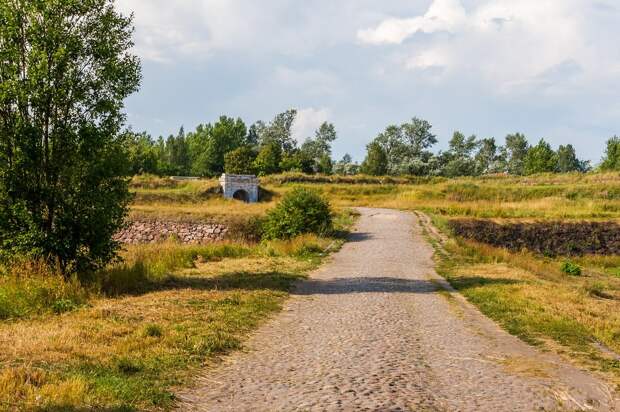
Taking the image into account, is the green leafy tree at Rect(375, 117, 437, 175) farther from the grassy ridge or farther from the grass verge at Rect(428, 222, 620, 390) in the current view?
the grass verge at Rect(428, 222, 620, 390)

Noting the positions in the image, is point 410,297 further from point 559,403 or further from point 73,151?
point 73,151

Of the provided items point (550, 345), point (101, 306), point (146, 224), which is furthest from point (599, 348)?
point (146, 224)

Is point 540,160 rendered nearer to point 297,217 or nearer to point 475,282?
point 297,217

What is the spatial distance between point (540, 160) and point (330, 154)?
43483 mm

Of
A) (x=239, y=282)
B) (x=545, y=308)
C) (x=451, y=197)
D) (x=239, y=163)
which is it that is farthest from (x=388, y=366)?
(x=239, y=163)

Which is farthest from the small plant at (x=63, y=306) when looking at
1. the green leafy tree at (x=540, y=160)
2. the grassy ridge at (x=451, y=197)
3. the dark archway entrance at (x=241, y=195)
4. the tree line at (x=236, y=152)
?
the green leafy tree at (x=540, y=160)

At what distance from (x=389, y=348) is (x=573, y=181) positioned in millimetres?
65201

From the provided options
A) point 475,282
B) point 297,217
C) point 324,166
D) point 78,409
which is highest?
point 324,166

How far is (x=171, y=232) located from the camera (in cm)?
4088

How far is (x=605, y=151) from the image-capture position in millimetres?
109312

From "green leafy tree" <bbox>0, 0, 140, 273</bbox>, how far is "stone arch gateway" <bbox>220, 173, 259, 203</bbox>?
45.4m

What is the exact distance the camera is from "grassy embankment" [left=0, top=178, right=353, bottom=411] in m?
6.48

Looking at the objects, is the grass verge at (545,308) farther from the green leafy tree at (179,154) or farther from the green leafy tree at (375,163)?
the green leafy tree at (179,154)

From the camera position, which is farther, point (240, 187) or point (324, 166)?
point (324, 166)
